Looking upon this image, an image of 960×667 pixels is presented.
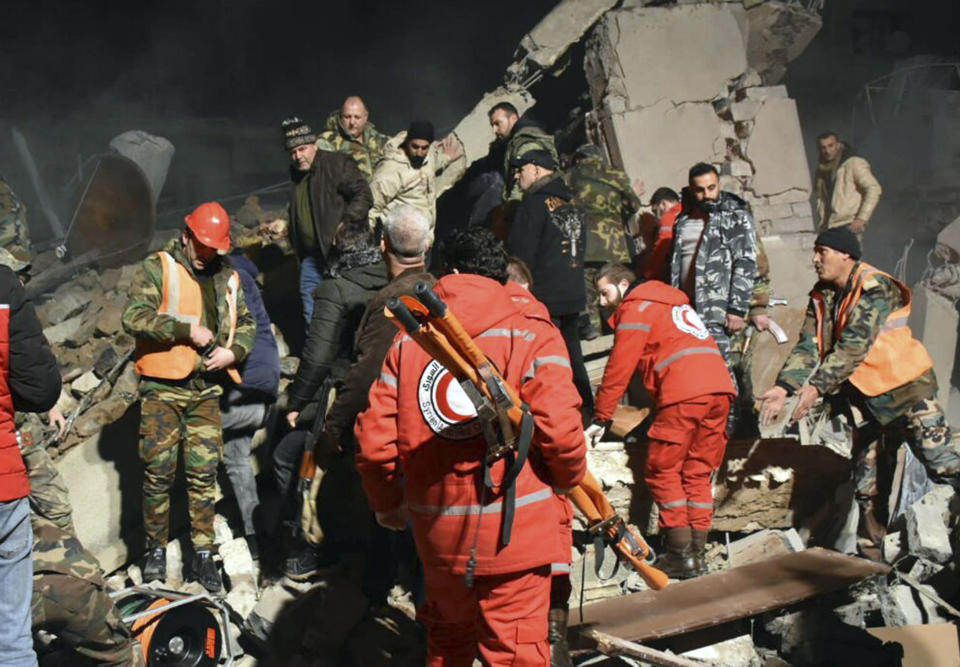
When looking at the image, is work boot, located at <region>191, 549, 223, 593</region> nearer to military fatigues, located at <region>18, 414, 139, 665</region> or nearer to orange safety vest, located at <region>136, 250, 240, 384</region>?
orange safety vest, located at <region>136, 250, 240, 384</region>

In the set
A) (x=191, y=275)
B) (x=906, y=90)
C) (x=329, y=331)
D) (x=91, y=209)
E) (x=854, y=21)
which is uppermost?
(x=854, y=21)

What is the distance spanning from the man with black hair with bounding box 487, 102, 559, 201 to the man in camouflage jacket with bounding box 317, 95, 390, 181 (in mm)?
947

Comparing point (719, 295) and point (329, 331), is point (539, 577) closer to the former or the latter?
point (329, 331)

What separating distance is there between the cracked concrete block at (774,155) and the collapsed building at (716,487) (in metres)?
0.02

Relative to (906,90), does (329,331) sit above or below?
below

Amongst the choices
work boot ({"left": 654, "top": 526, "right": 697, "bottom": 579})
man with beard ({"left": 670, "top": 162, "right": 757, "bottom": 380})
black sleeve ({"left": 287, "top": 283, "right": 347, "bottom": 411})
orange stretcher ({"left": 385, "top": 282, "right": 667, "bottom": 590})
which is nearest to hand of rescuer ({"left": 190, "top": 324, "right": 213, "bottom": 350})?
black sleeve ({"left": 287, "top": 283, "right": 347, "bottom": 411})


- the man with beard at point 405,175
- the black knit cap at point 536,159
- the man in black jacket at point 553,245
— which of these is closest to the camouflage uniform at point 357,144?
the man with beard at point 405,175

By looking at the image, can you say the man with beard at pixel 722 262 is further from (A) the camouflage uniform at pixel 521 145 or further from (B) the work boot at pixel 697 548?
A: (B) the work boot at pixel 697 548

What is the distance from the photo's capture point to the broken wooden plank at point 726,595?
4.83m

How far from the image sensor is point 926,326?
9.87m

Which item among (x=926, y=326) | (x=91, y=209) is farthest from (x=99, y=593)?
(x=926, y=326)

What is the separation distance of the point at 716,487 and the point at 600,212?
2.36 metres

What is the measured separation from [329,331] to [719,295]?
8.64ft

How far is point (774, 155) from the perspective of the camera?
9578 mm
